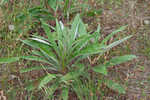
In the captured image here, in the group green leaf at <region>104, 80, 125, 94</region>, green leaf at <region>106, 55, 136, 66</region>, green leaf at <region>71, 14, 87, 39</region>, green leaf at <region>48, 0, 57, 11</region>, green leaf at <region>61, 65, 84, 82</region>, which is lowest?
green leaf at <region>104, 80, 125, 94</region>

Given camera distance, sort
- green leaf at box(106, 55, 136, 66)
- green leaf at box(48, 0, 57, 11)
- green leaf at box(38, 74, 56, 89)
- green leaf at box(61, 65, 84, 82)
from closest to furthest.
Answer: green leaf at box(38, 74, 56, 89), green leaf at box(61, 65, 84, 82), green leaf at box(106, 55, 136, 66), green leaf at box(48, 0, 57, 11)

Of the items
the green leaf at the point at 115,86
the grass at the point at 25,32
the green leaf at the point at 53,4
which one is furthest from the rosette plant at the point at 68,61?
the green leaf at the point at 53,4

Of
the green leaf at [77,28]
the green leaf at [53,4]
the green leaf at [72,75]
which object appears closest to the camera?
the green leaf at [72,75]

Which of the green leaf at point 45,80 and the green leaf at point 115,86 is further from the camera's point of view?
the green leaf at point 115,86

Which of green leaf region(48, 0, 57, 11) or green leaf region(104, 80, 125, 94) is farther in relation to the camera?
green leaf region(48, 0, 57, 11)

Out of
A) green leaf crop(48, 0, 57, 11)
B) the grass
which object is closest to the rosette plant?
the grass

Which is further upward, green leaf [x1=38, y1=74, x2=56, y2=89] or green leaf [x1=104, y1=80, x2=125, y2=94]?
green leaf [x1=38, y1=74, x2=56, y2=89]

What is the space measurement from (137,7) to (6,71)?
1.63 metres

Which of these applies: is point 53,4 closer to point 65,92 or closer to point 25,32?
point 25,32

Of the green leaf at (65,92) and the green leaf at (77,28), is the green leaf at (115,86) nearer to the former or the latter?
the green leaf at (65,92)

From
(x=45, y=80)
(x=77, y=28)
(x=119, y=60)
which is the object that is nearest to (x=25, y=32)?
(x=77, y=28)

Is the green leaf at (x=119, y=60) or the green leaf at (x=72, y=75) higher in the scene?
the green leaf at (x=119, y=60)

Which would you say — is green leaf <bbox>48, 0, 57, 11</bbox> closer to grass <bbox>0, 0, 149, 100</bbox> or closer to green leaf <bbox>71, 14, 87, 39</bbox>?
grass <bbox>0, 0, 149, 100</bbox>

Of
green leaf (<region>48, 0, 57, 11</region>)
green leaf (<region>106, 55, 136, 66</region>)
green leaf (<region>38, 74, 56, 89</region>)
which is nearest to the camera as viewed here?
green leaf (<region>38, 74, 56, 89</region>)
